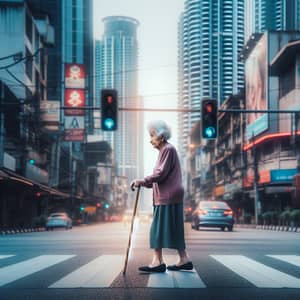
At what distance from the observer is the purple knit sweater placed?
269 inches

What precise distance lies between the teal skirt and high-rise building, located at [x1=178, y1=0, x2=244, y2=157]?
13.3 feet

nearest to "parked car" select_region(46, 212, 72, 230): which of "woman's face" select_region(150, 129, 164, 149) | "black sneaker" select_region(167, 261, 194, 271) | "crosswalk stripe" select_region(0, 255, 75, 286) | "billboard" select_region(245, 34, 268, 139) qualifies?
"billboard" select_region(245, 34, 268, 139)

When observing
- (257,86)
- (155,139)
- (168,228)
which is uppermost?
(257,86)

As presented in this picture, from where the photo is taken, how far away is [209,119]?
1900 cm

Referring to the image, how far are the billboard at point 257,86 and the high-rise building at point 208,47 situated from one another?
34522mm

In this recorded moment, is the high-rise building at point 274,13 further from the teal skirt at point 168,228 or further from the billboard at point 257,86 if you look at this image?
the billboard at point 257,86

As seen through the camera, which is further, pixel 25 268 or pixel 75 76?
pixel 75 76

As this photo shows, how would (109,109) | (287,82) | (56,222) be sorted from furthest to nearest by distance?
(287,82) < (56,222) < (109,109)

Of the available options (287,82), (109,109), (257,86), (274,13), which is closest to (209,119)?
(109,109)

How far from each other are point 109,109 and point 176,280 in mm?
12785

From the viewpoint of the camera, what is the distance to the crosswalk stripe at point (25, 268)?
6.62 meters

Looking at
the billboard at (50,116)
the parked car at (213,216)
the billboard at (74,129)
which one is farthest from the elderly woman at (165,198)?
the billboard at (50,116)

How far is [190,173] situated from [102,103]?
4809 inches

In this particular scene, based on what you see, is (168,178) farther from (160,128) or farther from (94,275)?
(94,275)
